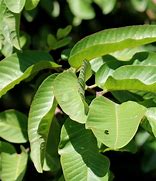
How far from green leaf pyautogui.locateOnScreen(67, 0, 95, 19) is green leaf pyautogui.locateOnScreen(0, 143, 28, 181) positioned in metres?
0.50

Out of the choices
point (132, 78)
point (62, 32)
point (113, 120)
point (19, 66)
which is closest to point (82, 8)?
point (62, 32)

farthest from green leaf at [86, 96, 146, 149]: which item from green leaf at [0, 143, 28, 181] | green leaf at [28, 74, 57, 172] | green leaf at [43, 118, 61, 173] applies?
green leaf at [0, 143, 28, 181]

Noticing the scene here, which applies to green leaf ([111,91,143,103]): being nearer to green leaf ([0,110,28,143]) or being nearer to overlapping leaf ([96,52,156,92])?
overlapping leaf ([96,52,156,92])

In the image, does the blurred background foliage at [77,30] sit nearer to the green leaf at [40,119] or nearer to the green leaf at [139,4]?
the green leaf at [139,4]

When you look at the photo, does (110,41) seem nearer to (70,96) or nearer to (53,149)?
(70,96)

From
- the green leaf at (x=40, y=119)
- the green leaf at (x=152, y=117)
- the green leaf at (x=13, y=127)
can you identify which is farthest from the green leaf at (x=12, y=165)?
the green leaf at (x=152, y=117)

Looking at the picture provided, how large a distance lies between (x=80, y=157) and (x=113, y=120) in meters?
0.16

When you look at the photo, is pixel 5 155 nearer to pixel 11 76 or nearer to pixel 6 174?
pixel 6 174

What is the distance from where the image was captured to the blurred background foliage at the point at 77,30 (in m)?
1.95

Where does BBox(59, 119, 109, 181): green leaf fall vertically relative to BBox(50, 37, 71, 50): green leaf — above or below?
below

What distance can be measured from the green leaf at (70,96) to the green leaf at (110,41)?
0.19 ft

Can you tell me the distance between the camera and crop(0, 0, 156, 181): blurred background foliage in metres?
1.95

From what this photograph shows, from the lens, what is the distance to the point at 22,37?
188 centimetres

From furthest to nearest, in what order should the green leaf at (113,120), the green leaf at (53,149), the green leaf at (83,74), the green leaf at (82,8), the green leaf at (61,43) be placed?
the green leaf at (82,8)
the green leaf at (61,43)
the green leaf at (53,149)
the green leaf at (83,74)
the green leaf at (113,120)
